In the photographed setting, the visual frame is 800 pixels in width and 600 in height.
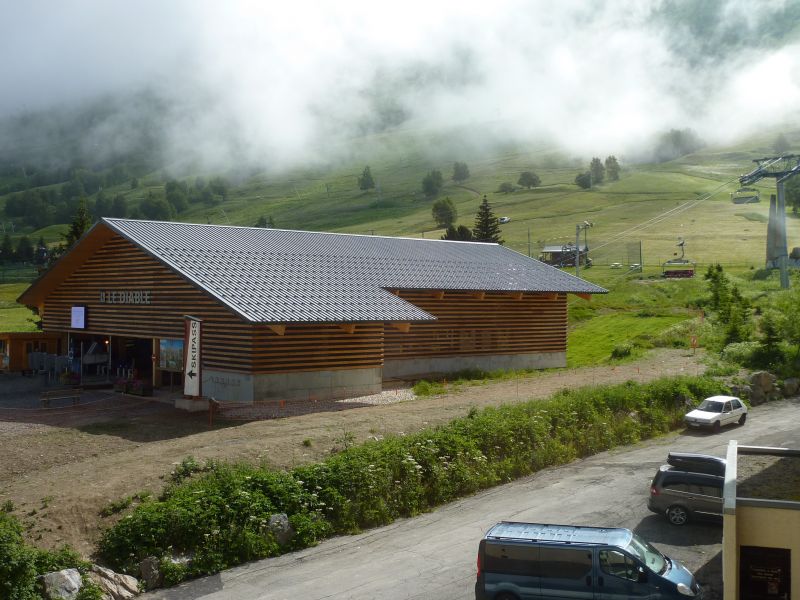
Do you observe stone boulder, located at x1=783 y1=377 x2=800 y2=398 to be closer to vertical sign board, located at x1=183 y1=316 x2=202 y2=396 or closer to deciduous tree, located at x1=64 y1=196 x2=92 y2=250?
vertical sign board, located at x1=183 y1=316 x2=202 y2=396

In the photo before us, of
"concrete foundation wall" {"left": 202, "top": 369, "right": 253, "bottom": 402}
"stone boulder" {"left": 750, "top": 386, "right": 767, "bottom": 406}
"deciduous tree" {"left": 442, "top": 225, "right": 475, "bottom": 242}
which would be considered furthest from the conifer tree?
"concrete foundation wall" {"left": 202, "top": 369, "right": 253, "bottom": 402}

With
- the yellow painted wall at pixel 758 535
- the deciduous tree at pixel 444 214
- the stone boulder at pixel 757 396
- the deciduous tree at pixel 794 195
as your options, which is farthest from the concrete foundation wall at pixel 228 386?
the deciduous tree at pixel 794 195

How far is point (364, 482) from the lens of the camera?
1938cm

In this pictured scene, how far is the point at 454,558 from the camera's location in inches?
657

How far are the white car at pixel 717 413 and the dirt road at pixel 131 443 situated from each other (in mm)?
4252

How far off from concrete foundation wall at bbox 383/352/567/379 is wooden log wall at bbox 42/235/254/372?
28.3ft

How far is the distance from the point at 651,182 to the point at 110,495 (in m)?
168

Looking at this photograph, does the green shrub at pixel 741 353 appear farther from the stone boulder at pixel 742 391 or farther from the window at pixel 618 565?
the window at pixel 618 565

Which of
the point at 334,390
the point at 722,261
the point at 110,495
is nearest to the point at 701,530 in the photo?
the point at 110,495

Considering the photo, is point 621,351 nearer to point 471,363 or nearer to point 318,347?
point 471,363

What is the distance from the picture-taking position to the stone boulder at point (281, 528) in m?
17.5

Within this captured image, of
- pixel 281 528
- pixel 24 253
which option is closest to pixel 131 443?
pixel 281 528

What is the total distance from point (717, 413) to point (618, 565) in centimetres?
1719

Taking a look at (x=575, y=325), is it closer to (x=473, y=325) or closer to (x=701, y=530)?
(x=473, y=325)
